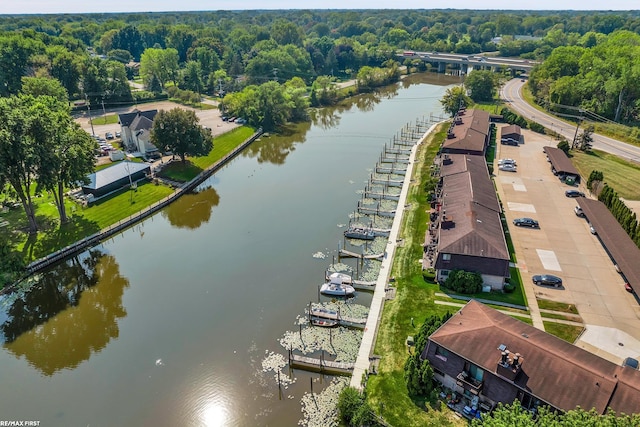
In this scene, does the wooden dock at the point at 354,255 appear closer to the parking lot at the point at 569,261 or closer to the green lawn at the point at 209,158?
the parking lot at the point at 569,261

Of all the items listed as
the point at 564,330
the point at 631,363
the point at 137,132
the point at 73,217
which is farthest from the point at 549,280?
the point at 137,132

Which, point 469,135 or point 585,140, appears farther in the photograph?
point 585,140

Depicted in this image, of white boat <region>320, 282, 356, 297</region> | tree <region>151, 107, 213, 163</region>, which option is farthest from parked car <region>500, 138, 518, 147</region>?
tree <region>151, 107, 213, 163</region>

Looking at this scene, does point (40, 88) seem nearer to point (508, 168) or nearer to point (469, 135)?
point (469, 135)

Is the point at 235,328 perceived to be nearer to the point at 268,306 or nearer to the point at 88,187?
the point at 268,306

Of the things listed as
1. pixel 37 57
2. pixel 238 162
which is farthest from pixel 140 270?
pixel 37 57
